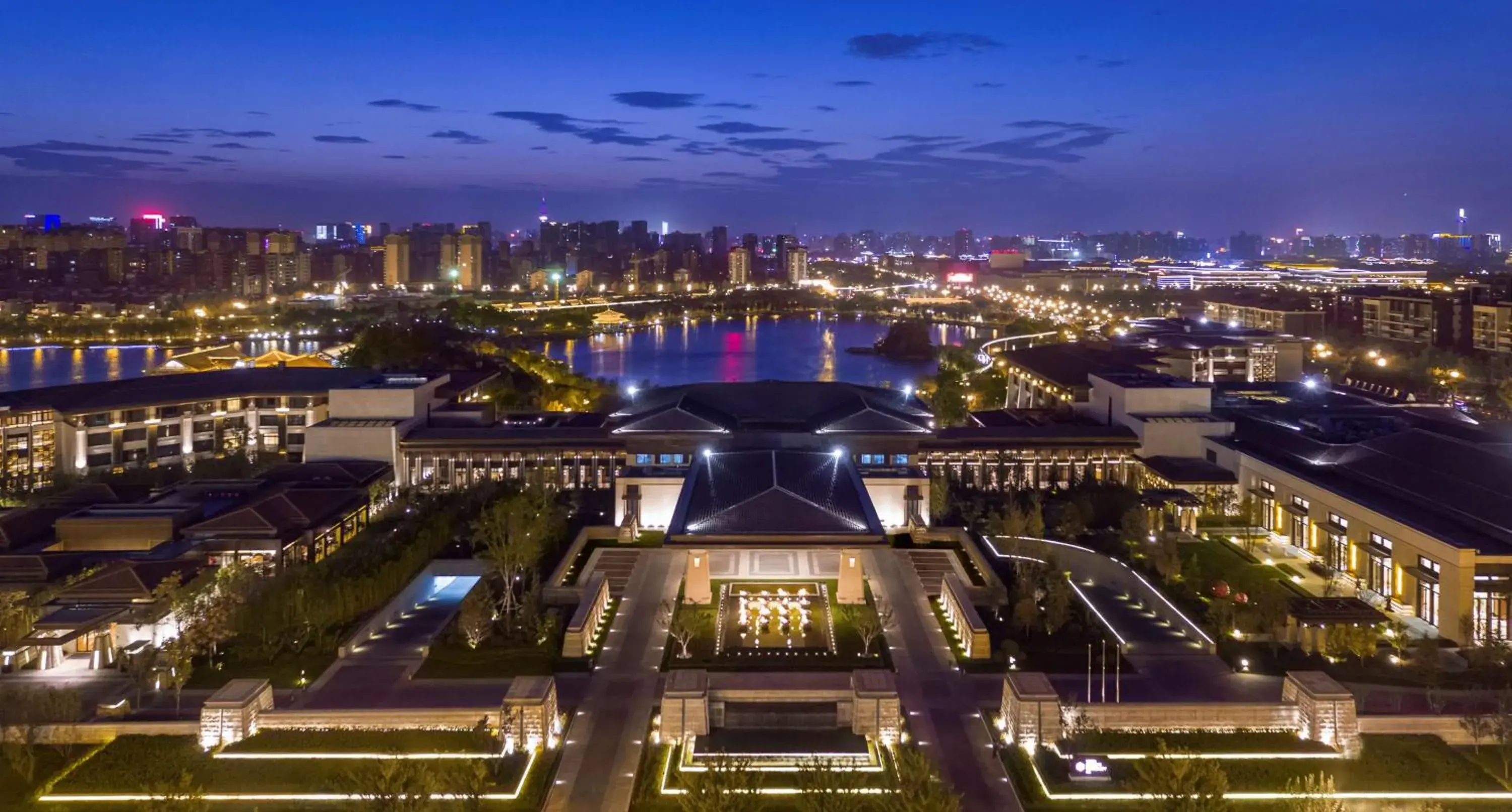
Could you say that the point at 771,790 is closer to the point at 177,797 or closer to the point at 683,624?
the point at 683,624

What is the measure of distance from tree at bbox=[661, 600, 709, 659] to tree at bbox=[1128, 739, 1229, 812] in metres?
3.33

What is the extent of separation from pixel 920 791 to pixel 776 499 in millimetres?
4401

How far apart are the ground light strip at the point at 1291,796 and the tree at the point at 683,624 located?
9.39ft

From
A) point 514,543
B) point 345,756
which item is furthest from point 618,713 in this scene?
point 514,543

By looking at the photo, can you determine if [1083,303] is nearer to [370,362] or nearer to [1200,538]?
[370,362]

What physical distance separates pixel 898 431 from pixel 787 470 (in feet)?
8.92

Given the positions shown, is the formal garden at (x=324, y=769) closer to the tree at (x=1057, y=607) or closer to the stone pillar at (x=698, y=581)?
the stone pillar at (x=698, y=581)

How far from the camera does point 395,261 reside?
6419cm

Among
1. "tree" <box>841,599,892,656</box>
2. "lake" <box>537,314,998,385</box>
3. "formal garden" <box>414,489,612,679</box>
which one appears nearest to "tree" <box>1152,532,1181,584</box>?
"tree" <box>841,599,892,656</box>

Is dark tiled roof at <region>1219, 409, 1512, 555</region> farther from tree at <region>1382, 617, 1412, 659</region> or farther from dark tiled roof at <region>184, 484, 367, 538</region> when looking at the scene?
dark tiled roof at <region>184, 484, 367, 538</region>

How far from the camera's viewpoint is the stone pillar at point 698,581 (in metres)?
8.74

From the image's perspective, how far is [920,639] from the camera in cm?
787

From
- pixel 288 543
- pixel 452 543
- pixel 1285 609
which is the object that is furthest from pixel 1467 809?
pixel 288 543

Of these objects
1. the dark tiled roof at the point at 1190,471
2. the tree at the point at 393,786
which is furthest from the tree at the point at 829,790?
the dark tiled roof at the point at 1190,471
